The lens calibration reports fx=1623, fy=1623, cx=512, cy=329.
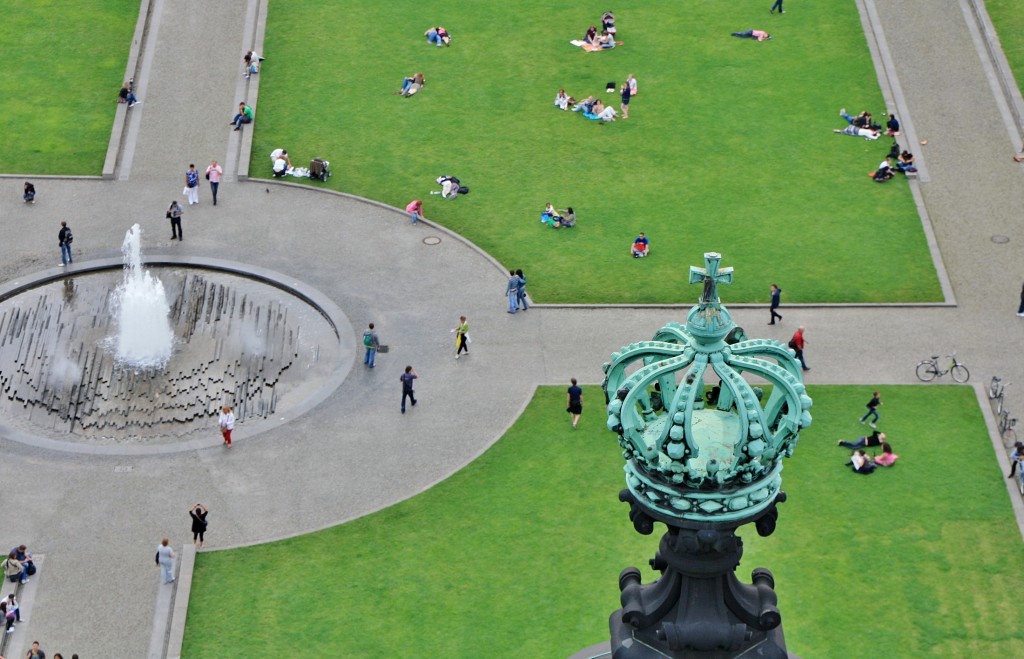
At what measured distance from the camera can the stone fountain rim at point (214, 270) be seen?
45.7 metres

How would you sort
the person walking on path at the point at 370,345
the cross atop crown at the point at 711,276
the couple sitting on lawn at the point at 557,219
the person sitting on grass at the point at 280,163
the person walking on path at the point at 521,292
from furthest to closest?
the person sitting on grass at the point at 280,163 < the couple sitting on lawn at the point at 557,219 < the person walking on path at the point at 521,292 < the person walking on path at the point at 370,345 < the cross atop crown at the point at 711,276

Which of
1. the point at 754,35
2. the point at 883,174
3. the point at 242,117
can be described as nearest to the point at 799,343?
the point at 883,174

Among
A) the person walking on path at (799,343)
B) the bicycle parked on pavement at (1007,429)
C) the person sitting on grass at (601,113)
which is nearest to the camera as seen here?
the bicycle parked on pavement at (1007,429)

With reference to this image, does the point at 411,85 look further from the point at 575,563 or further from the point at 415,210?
the point at 575,563

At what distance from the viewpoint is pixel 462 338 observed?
50156 millimetres

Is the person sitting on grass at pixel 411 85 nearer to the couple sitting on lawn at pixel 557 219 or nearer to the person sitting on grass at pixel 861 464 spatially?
the couple sitting on lawn at pixel 557 219

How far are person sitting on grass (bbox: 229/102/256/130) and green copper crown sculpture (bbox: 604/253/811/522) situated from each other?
5145cm

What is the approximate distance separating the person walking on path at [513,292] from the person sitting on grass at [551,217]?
5.45 metres

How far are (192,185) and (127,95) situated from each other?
8.25 m

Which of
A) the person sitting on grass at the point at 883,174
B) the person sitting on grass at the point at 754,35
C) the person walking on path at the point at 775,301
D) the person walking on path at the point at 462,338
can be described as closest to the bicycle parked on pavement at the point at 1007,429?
the person walking on path at the point at 775,301

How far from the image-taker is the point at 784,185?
61000mm

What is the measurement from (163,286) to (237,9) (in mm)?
21414

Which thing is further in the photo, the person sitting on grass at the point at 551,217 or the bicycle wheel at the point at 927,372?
the person sitting on grass at the point at 551,217

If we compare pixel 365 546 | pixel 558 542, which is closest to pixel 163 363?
pixel 365 546
